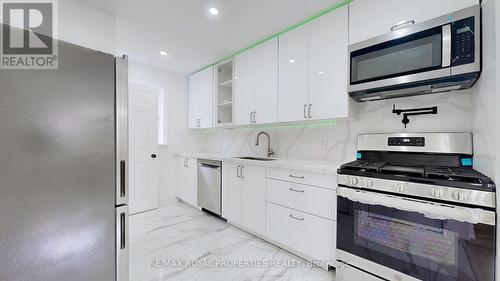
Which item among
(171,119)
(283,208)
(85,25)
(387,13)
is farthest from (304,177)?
(171,119)

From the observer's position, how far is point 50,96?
2.78 ft

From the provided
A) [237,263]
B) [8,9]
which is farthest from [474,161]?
[8,9]

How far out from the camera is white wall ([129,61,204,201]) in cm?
358

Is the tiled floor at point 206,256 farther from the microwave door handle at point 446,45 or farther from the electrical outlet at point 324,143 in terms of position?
the microwave door handle at point 446,45

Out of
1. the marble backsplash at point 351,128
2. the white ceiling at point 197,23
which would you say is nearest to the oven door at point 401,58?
the marble backsplash at point 351,128

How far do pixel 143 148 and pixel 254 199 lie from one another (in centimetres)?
207

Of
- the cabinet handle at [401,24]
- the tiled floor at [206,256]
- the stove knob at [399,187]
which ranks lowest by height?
the tiled floor at [206,256]

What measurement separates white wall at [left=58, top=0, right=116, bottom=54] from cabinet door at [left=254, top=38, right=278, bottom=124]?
5.40 feet

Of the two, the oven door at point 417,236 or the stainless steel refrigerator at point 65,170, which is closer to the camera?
the stainless steel refrigerator at point 65,170

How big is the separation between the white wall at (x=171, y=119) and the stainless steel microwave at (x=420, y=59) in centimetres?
309

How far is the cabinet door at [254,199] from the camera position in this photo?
2.28 meters

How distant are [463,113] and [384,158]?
61cm

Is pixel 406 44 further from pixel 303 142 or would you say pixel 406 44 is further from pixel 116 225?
pixel 116 225

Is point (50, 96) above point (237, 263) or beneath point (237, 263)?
above
